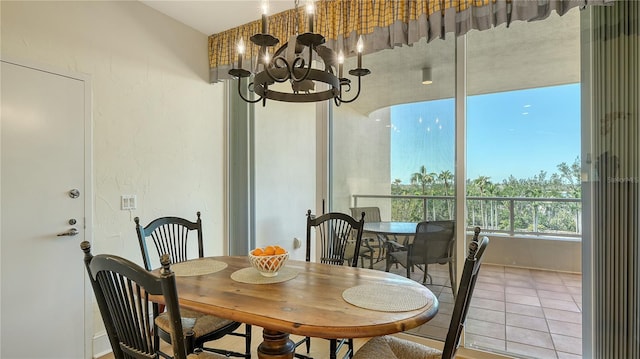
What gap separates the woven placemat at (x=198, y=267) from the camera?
1.80 metres

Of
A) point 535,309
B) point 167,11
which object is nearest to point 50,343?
point 167,11

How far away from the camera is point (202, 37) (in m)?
3.28

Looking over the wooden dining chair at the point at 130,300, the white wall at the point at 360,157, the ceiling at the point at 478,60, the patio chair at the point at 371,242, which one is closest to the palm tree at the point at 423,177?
the white wall at the point at 360,157

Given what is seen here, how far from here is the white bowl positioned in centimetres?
164

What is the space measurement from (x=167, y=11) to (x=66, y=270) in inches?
86.3

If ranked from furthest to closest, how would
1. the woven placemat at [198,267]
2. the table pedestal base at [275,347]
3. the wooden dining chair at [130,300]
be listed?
the woven placemat at [198,267], the table pedestal base at [275,347], the wooden dining chair at [130,300]

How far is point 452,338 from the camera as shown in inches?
50.0

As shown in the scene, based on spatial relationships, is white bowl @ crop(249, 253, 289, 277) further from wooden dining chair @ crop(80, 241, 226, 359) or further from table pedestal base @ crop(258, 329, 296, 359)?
wooden dining chair @ crop(80, 241, 226, 359)

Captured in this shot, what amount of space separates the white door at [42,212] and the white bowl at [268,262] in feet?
4.93

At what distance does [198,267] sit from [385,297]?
1100mm

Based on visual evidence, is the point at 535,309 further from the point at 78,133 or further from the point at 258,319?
the point at 78,133

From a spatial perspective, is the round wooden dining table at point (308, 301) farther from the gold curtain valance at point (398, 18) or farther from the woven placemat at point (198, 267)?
the gold curtain valance at point (398, 18)

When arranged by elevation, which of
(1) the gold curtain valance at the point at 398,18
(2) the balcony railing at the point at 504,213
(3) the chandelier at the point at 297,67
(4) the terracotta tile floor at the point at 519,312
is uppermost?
(1) the gold curtain valance at the point at 398,18

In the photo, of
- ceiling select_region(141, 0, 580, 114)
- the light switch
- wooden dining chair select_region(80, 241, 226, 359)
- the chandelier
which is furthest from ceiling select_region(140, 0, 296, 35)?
wooden dining chair select_region(80, 241, 226, 359)
